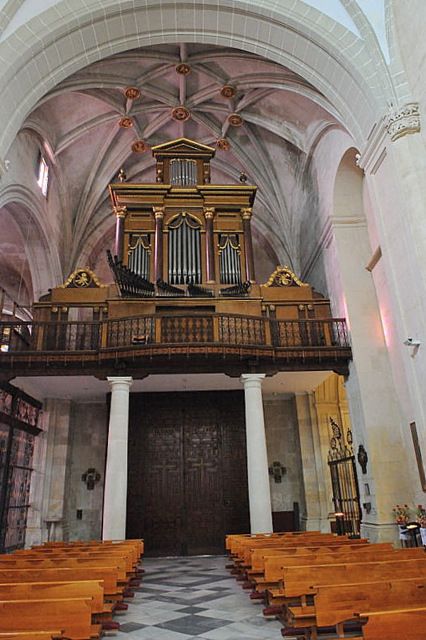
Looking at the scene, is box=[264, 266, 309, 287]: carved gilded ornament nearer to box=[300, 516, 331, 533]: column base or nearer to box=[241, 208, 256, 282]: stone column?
box=[241, 208, 256, 282]: stone column

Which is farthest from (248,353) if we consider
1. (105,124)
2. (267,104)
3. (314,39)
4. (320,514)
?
(105,124)

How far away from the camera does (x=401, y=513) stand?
10125mm

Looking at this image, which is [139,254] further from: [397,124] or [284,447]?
[397,124]

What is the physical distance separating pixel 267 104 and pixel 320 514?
45.2 feet

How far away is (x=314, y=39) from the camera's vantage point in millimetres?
10531

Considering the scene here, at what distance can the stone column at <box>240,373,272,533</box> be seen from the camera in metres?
11.1

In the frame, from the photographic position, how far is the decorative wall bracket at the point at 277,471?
51.0 feet

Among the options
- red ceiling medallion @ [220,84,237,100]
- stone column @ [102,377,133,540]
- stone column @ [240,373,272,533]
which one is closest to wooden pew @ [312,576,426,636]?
stone column @ [240,373,272,533]

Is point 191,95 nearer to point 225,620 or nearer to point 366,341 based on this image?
point 366,341

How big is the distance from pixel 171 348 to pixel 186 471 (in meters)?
5.15

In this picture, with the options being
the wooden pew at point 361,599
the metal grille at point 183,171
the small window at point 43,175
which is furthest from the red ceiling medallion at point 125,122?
the wooden pew at point 361,599

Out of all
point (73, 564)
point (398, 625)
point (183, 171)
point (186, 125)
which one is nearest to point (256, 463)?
point (73, 564)

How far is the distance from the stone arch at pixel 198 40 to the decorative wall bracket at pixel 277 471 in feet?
34.1

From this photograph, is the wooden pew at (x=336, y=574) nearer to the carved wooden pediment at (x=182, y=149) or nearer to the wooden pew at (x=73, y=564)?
the wooden pew at (x=73, y=564)
